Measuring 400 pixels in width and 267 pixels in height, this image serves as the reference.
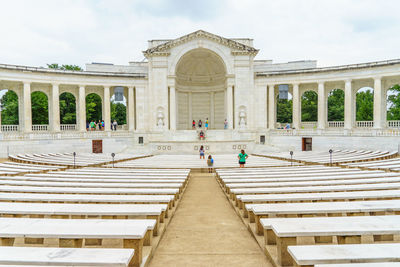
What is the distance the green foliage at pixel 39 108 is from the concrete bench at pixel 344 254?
202 feet

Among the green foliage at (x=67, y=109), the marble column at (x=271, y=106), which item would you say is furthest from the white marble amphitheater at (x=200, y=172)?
the green foliage at (x=67, y=109)

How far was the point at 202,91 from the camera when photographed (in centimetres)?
5306

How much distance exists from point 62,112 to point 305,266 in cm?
6374

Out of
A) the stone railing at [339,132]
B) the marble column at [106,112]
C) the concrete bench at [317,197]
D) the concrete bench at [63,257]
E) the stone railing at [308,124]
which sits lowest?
the concrete bench at [317,197]

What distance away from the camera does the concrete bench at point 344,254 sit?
3.91 metres

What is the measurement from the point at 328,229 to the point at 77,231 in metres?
4.71

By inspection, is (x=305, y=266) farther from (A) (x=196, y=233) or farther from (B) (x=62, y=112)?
(B) (x=62, y=112)

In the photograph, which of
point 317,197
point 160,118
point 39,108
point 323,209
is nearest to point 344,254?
point 323,209

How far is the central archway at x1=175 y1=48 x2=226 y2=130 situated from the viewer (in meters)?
49.8

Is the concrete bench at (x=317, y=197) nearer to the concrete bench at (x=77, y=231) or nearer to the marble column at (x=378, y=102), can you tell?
the concrete bench at (x=77, y=231)

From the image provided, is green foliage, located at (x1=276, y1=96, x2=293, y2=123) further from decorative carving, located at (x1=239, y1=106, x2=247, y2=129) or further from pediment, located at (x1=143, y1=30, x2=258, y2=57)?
pediment, located at (x1=143, y1=30, x2=258, y2=57)

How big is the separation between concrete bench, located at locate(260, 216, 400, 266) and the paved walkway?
26.5 inches

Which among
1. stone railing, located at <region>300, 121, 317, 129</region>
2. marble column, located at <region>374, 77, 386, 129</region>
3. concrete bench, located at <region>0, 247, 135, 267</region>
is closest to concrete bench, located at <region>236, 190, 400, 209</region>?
concrete bench, located at <region>0, 247, 135, 267</region>

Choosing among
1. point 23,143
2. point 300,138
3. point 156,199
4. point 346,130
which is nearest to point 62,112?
point 23,143
